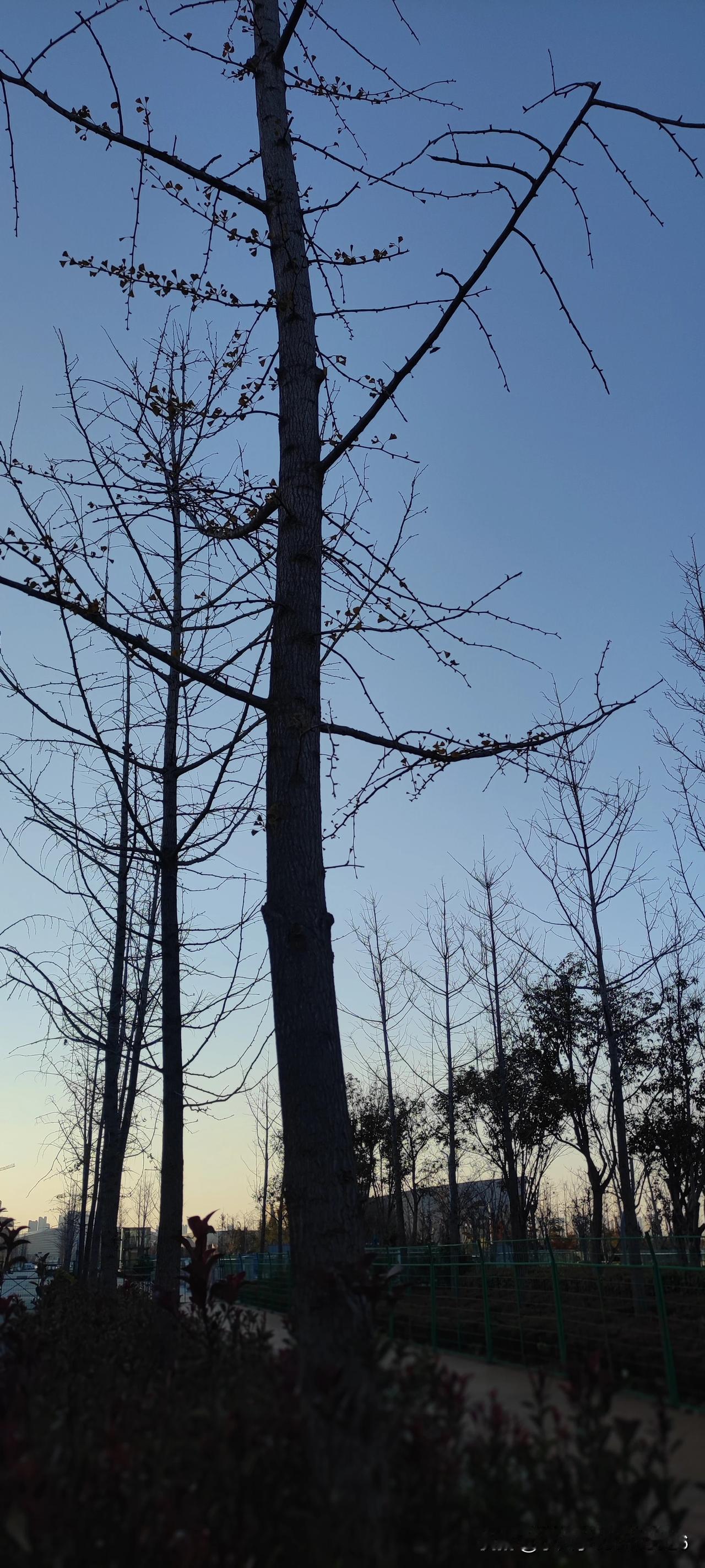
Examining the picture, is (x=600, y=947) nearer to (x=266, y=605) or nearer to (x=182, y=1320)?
(x=182, y=1320)

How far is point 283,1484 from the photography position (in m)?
2.29

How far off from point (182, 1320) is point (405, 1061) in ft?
67.9

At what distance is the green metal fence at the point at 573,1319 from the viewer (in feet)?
19.3

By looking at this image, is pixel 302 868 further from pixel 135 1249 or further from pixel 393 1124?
pixel 135 1249

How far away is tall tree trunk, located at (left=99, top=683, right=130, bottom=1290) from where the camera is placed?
10.6 metres

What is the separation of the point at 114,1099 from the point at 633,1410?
8210 millimetres

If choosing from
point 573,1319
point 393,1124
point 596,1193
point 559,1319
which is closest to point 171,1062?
point 559,1319

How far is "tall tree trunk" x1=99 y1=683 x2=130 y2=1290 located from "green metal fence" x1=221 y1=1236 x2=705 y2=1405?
1.99 metres

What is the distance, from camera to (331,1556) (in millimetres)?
1919

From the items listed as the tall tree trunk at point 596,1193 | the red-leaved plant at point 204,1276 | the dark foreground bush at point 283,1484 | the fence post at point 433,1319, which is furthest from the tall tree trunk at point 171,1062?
the tall tree trunk at point 596,1193

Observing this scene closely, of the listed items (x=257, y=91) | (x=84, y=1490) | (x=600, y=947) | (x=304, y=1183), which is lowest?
(x=84, y=1490)

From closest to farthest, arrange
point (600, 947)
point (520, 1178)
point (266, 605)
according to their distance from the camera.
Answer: point (266, 605) → point (600, 947) → point (520, 1178)

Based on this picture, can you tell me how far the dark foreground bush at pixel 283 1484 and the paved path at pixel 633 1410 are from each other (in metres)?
0.17

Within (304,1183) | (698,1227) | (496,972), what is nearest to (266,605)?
(304,1183)
